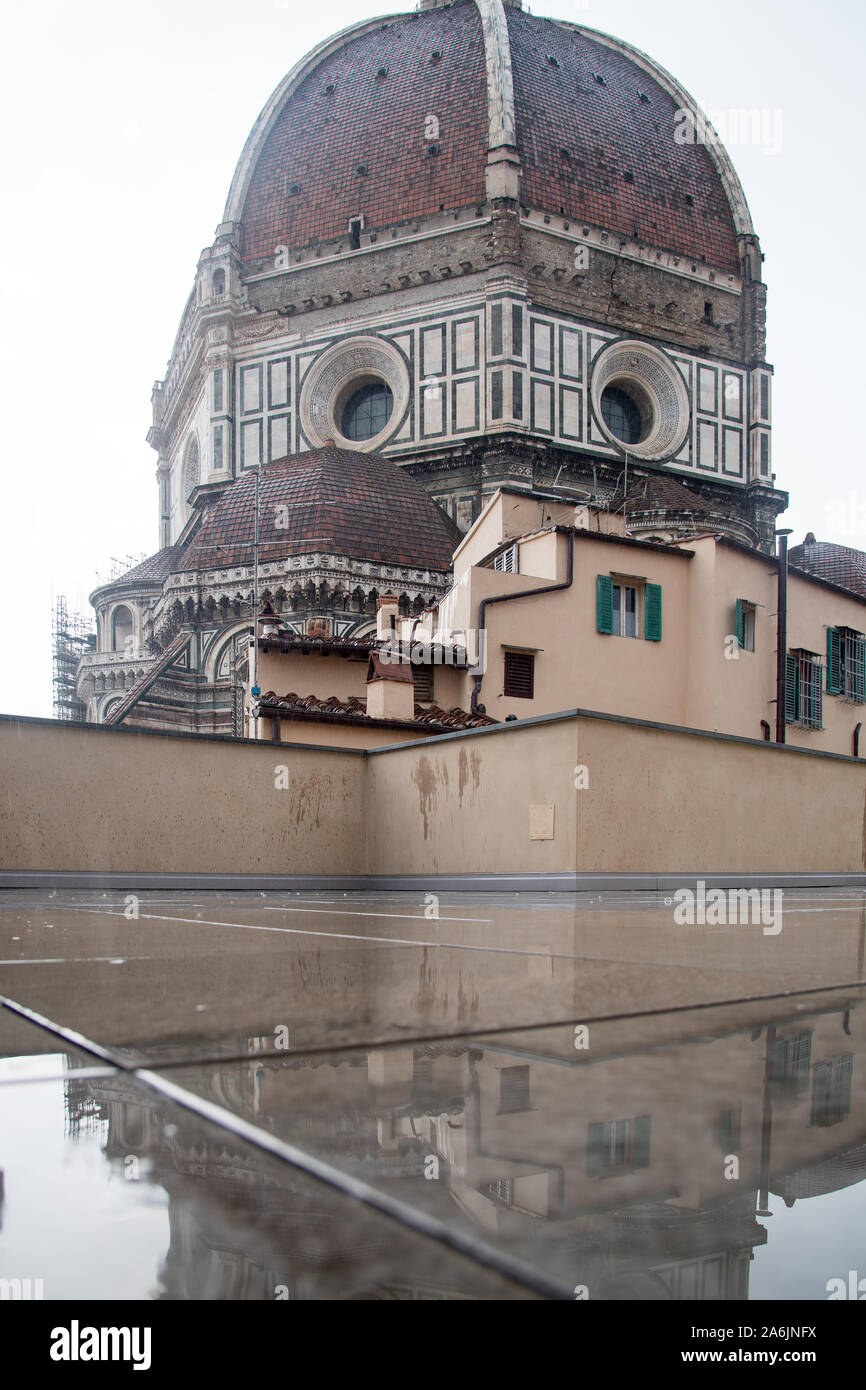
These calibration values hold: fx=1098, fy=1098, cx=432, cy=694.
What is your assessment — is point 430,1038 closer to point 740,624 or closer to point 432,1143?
point 432,1143

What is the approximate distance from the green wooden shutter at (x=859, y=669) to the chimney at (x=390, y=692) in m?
8.78

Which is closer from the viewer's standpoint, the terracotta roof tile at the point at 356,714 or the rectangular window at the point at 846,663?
the terracotta roof tile at the point at 356,714

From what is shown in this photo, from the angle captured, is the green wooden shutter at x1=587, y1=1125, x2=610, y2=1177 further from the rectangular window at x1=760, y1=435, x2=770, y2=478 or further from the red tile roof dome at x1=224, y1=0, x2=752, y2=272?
the rectangular window at x1=760, y1=435, x2=770, y2=478

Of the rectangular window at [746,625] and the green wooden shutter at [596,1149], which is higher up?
the rectangular window at [746,625]

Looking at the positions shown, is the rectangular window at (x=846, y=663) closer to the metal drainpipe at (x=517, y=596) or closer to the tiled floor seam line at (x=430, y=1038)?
the metal drainpipe at (x=517, y=596)

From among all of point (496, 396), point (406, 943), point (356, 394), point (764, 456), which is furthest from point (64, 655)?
point (406, 943)

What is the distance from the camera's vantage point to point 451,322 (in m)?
27.4

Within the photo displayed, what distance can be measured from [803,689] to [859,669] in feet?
6.32

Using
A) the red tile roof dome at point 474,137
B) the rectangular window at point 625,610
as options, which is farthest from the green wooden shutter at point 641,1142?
the red tile roof dome at point 474,137

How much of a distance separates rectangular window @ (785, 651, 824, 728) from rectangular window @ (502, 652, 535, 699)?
13.5 feet

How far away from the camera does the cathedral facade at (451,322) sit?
81.7ft

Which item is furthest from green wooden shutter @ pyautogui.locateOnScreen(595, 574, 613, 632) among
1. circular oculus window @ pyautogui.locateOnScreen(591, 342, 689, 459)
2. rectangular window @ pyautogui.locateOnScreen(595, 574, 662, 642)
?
circular oculus window @ pyautogui.locateOnScreen(591, 342, 689, 459)

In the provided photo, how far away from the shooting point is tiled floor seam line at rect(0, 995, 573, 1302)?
1.71 ft
